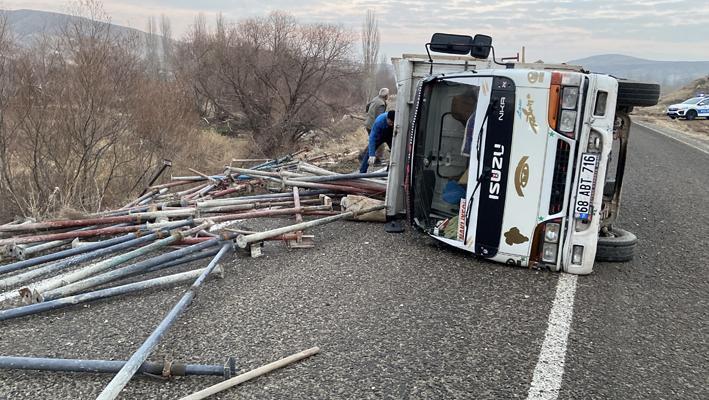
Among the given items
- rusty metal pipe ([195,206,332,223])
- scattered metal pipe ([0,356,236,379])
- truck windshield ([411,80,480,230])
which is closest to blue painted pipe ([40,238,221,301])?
scattered metal pipe ([0,356,236,379])

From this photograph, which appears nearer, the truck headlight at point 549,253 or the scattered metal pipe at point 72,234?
the truck headlight at point 549,253

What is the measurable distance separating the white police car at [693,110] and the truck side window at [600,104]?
34.9 metres

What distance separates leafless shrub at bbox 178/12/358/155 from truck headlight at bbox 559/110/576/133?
2398cm

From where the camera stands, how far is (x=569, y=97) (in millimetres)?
4398

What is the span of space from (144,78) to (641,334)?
18684 millimetres

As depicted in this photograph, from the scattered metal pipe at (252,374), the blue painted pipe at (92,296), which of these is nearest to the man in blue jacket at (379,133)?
the blue painted pipe at (92,296)

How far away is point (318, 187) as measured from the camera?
A: 294 inches

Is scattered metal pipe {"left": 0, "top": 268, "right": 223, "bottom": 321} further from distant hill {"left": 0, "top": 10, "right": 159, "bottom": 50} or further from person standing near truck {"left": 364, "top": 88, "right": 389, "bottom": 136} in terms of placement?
distant hill {"left": 0, "top": 10, "right": 159, "bottom": 50}

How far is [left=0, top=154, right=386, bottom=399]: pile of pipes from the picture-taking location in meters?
3.75

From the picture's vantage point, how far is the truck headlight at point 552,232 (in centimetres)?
456

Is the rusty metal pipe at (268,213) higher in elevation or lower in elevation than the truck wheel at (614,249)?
lower

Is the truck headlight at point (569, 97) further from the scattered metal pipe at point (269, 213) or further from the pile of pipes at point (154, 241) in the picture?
the scattered metal pipe at point (269, 213)

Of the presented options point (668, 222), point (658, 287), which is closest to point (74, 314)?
point (658, 287)

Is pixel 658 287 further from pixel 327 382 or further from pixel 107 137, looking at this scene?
pixel 107 137
